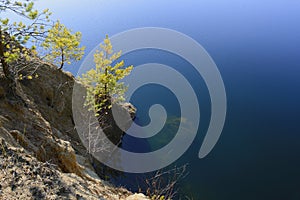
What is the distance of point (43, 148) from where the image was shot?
11.0 m

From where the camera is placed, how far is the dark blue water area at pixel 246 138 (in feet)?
83.8

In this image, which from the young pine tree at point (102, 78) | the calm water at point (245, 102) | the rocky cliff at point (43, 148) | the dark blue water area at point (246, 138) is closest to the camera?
the rocky cliff at point (43, 148)

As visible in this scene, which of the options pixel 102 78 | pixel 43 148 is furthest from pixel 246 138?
pixel 43 148

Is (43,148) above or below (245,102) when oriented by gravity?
below

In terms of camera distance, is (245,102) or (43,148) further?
(245,102)

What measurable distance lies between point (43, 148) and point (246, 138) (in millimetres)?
25915

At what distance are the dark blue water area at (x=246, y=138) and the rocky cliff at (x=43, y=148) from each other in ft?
30.5

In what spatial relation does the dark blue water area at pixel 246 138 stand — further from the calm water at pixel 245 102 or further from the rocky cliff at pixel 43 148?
the rocky cliff at pixel 43 148

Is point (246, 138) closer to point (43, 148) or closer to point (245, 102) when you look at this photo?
point (245, 102)

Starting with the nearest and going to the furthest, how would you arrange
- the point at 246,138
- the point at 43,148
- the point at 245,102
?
the point at 43,148, the point at 246,138, the point at 245,102

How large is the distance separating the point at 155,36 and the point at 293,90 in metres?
38.6

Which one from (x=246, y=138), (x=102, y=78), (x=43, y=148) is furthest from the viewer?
(x=246, y=138)

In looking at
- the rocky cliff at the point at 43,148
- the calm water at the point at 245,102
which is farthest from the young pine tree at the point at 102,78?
the calm water at the point at 245,102

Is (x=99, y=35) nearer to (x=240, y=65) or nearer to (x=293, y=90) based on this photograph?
(x=240, y=65)
